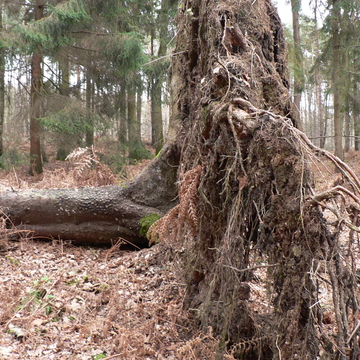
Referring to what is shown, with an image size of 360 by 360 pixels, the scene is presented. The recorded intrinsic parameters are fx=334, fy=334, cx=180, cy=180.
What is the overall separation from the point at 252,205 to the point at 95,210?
3.42m

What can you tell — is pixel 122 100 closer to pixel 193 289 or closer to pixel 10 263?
pixel 10 263

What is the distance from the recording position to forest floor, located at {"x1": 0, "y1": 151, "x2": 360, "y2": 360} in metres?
2.96

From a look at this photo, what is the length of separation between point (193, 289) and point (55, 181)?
18.7 feet

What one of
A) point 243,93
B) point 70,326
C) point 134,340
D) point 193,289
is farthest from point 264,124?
point 70,326

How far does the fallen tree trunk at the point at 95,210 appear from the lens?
5363 mm

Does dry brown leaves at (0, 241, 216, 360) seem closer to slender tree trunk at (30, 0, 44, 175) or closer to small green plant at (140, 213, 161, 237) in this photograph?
small green plant at (140, 213, 161, 237)

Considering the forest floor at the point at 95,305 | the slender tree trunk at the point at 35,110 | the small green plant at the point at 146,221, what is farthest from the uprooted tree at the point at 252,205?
the slender tree trunk at the point at 35,110

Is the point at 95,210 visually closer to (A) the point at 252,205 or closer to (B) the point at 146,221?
(B) the point at 146,221

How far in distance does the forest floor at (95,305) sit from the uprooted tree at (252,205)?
0.22 metres

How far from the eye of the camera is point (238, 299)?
2738mm

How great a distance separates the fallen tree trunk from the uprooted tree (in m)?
1.40

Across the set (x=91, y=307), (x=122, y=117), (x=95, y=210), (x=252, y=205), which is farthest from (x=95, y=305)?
(x=122, y=117)

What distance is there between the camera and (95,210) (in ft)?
17.6

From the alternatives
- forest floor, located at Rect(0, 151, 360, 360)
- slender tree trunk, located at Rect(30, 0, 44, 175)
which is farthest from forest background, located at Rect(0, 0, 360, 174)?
forest floor, located at Rect(0, 151, 360, 360)
